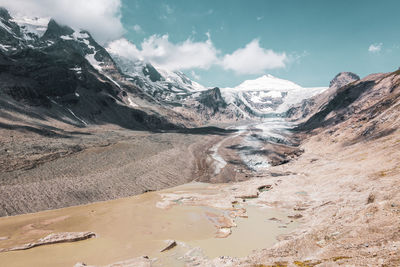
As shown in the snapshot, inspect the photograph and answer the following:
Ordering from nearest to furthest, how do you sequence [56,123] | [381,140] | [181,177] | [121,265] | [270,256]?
[270,256], [121,265], [381,140], [181,177], [56,123]

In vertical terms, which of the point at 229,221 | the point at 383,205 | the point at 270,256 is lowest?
the point at 229,221

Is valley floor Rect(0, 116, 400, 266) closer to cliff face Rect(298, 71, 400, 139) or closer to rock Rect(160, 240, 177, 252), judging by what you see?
rock Rect(160, 240, 177, 252)

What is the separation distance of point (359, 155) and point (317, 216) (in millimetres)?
45238

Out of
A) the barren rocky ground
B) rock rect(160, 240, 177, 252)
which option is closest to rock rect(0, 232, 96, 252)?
rock rect(160, 240, 177, 252)

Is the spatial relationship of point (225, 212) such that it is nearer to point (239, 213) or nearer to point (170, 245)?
point (239, 213)

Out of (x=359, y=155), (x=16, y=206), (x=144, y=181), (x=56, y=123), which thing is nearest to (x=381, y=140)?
(x=359, y=155)

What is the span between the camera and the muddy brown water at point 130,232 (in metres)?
35.0

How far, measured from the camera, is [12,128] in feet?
Result: 356

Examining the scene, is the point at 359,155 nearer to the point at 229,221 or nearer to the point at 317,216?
the point at 317,216

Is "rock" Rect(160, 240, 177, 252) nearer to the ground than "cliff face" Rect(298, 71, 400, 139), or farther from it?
nearer to the ground

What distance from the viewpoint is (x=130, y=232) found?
45.2 metres

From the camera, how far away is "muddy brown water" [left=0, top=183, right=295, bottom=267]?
35031 millimetres

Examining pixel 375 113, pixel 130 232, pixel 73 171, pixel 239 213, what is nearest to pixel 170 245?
pixel 130 232

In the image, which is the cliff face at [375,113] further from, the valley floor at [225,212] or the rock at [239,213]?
the rock at [239,213]
